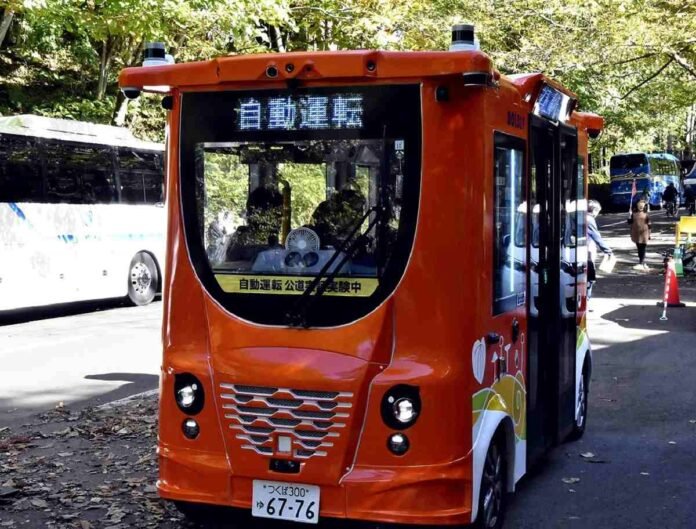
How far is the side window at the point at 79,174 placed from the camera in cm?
1892

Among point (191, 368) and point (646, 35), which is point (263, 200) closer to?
point (191, 368)

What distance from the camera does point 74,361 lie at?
499 inches

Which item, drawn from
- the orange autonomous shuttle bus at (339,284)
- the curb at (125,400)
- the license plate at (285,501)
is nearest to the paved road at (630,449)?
the orange autonomous shuttle bus at (339,284)

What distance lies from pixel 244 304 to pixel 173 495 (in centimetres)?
111

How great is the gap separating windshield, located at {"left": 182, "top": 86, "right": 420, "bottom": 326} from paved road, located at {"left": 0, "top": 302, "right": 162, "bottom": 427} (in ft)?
15.2

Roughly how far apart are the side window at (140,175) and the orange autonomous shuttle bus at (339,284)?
50.5 ft

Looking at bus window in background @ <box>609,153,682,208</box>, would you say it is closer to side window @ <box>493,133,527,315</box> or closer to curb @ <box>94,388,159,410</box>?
curb @ <box>94,388,159,410</box>

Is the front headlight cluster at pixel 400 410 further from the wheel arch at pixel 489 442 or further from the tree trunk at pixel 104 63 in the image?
the tree trunk at pixel 104 63

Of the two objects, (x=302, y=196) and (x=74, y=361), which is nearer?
(x=302, y=196)

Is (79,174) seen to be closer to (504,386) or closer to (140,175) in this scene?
(140,175)

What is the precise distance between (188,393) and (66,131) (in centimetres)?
1483

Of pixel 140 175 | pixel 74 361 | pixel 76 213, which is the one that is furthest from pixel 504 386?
pixel 140 175

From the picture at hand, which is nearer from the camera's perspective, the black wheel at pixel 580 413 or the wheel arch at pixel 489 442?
the wheel arch at pixel 489 442

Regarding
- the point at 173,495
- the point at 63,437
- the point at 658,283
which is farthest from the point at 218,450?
the point at 658,283
